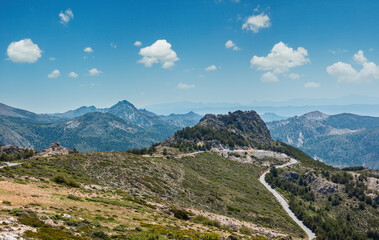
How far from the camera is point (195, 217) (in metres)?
52.6

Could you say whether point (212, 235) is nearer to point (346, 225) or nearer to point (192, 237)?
point (192, 237)

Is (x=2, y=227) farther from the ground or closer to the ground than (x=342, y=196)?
farther from the ground

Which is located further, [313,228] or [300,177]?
[300,177]

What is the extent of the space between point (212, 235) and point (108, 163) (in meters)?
61.2

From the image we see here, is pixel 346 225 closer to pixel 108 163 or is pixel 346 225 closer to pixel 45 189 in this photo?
pixel 108 163

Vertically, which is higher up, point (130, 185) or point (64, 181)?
point (64, 181)

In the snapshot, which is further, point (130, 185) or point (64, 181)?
point (130, 185)

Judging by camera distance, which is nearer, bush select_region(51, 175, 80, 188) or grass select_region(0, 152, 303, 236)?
grass select_region(0, 152, 303, 236)

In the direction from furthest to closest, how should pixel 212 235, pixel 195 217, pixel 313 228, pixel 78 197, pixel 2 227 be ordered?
1. pixel 313 228
2. pixel 195 217
3. pixel 78 197
4. pixel 212 235
5. pixel 2 227

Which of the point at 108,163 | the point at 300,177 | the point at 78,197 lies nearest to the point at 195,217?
the point at 78,197

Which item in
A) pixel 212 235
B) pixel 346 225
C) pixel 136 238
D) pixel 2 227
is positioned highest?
pixel 2 227

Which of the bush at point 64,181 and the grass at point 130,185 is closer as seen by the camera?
the grass at point 130,185

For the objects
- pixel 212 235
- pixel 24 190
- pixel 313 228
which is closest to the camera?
pixel 212 235

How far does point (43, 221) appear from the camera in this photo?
2550 centimetres
